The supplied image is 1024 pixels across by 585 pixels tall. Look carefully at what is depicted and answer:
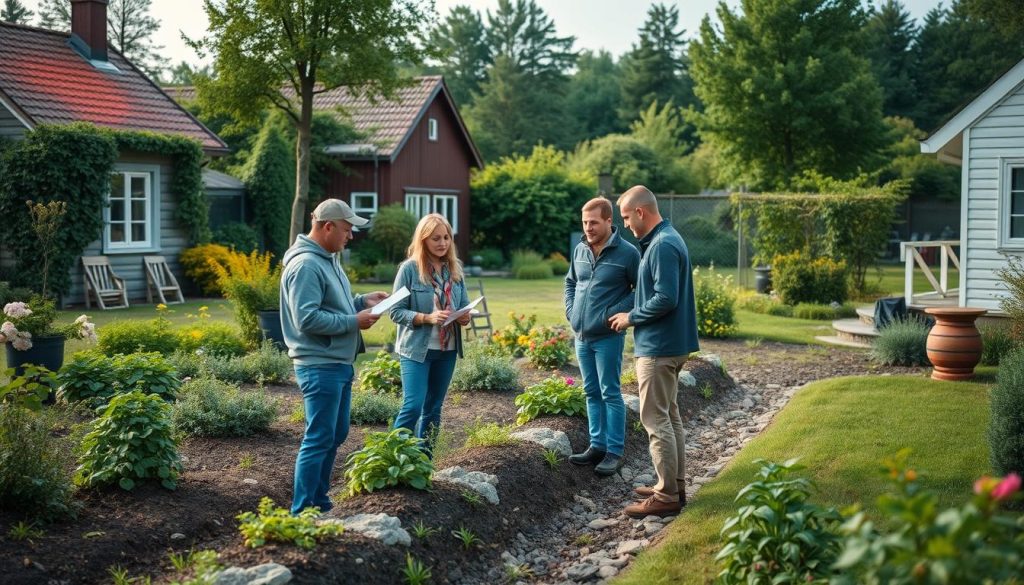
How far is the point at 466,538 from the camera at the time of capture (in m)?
5.29

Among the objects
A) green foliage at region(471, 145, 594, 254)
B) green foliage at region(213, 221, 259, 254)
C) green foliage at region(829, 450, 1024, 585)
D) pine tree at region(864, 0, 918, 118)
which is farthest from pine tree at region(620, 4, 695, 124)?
green foliage at region(829, 450, 1024, 585)

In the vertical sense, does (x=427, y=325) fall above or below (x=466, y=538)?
above

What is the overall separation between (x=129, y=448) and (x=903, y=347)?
909 cm

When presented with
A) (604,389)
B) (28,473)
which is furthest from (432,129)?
(28,473)

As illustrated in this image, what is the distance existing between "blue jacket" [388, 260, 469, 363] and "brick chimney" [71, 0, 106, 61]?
18.2m

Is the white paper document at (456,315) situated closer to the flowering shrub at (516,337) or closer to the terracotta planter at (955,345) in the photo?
the flowering shrub at (516,337)

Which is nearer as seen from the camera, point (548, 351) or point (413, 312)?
→ point (413, 312)

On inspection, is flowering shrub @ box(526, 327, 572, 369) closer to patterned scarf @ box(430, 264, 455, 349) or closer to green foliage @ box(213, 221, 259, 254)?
patterned scarf @ box(430, 264, 455, 349)

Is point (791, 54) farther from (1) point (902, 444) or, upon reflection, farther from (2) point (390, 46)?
(1) point (902, 444)

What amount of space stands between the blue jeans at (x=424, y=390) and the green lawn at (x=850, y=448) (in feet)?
5.53

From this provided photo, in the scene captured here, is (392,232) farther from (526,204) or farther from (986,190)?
(986,190)

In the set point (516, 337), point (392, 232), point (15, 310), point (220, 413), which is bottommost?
point (220, 413)

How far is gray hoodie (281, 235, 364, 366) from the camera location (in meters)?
5.13

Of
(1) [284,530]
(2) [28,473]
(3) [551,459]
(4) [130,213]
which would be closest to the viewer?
(1) [284,530]
